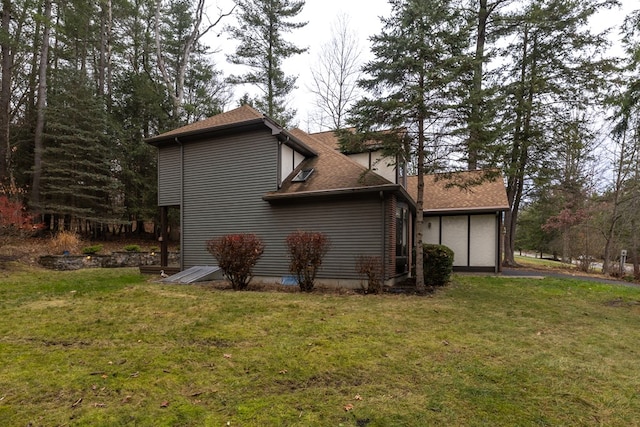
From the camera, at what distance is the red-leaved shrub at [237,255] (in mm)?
8133

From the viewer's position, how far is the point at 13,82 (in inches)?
689

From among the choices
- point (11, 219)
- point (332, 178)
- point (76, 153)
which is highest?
point (76, 153)

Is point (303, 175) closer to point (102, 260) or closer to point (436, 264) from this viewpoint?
point (436, 264)

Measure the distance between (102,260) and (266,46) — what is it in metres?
14.7

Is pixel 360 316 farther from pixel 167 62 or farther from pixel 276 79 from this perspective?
pixel 167 62

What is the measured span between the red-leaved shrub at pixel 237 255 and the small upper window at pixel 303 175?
2.70 m

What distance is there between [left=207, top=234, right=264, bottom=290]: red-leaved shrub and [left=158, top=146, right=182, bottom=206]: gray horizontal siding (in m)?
4.00

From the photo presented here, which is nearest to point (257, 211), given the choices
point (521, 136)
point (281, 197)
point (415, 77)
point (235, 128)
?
point (281, 197)

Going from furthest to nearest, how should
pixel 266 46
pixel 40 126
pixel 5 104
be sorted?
pixel 266 46 → pixel 5 104 → pixel 40 126

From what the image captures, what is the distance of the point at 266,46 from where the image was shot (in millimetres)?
19594

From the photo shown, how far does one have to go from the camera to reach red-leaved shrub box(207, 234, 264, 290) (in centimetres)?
813

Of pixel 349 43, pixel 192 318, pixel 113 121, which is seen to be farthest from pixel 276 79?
pixel 192 318

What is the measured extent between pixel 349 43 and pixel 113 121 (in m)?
14.4

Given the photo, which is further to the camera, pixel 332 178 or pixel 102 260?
pixel 102 260
